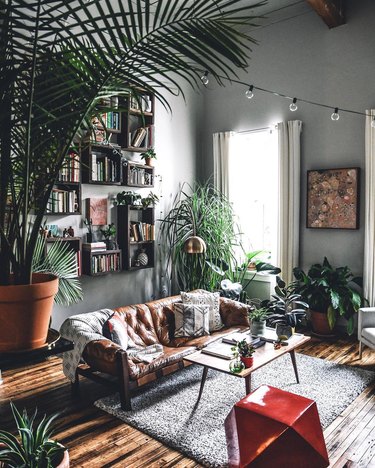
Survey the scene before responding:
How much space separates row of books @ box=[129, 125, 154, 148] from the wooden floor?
305 centimetres

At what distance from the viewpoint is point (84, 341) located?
364cm

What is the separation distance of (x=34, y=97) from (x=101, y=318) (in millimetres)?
3126

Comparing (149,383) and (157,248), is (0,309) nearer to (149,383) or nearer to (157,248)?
(149,383)

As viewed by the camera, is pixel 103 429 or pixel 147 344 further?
pixel 147 344

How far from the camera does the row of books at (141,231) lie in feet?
18.5

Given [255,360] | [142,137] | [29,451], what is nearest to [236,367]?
[255,360]

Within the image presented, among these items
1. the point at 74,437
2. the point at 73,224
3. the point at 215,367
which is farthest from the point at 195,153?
the point at 74,437

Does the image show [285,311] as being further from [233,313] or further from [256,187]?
[256,187]

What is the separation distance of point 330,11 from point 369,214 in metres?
2.53

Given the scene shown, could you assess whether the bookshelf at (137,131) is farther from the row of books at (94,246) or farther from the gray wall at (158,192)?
the row of books at (94,246)

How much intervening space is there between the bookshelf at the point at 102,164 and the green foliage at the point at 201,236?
1.06 m

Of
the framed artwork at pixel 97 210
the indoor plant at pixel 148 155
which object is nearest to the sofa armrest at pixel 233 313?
the framed artwork at pixel 97 210

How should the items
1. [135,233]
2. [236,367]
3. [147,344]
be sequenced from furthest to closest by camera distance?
[135,233] < [147,344] < [236,367]

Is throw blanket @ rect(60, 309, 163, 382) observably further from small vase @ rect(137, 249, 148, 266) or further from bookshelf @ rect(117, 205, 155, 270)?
small vase @ rect(137, 249, 148, 266)
